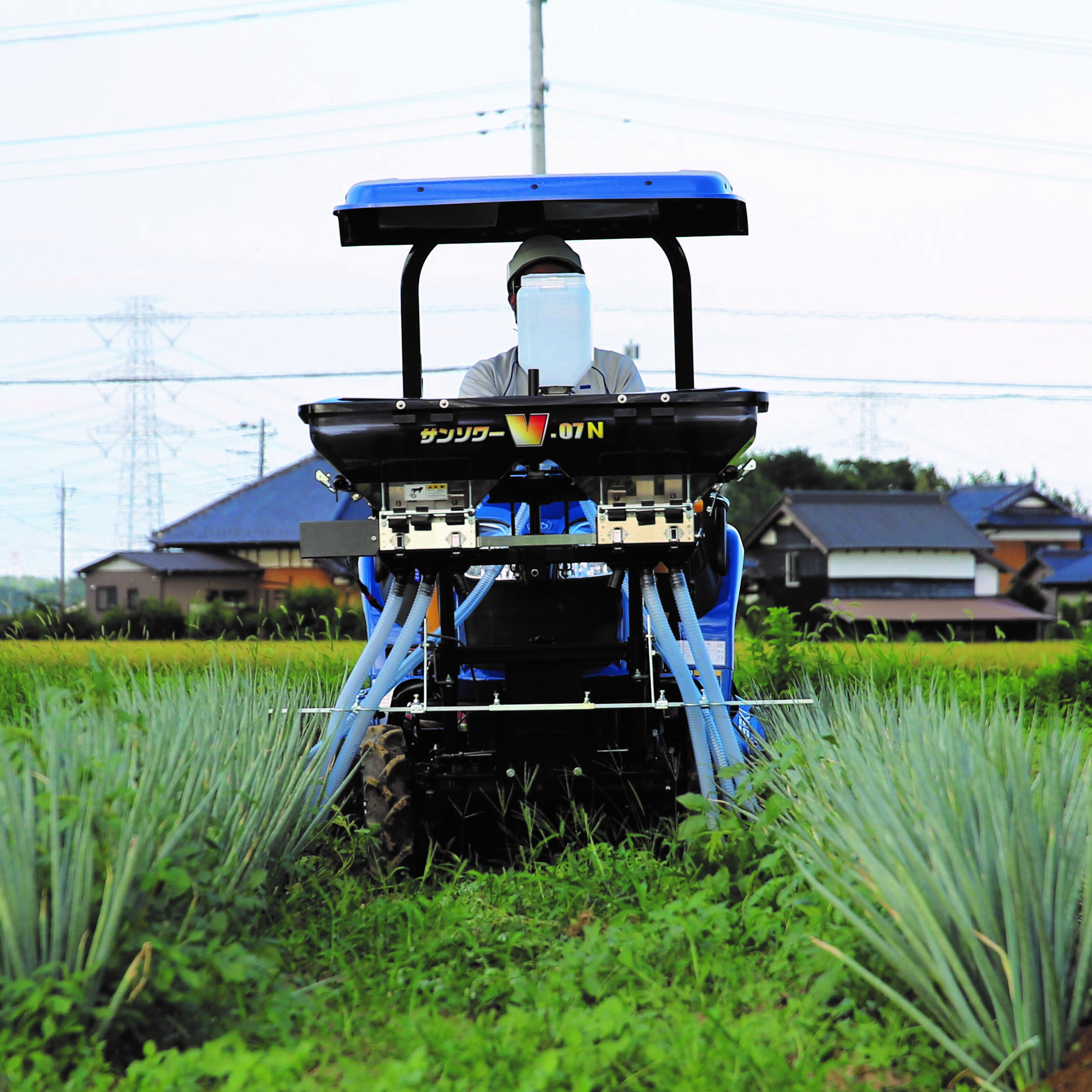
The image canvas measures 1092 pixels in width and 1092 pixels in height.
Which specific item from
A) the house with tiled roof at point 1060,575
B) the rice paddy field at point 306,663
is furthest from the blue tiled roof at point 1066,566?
the rice paddy field at point 306,663

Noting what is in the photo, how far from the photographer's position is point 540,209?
14.4 ft

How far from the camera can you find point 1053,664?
31.2 ft

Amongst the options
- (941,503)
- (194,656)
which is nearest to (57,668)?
(194,656)

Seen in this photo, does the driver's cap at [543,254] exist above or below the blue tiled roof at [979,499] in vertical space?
below

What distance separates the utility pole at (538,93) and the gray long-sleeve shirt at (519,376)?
16.8 meters

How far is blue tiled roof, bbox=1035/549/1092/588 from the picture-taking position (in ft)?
199

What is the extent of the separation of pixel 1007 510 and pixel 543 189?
6883cm

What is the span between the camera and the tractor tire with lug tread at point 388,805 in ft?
12.7

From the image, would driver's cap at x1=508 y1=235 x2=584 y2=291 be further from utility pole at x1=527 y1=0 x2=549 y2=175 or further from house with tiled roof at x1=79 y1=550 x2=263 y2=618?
house with tiled roof at x1=79 y1=550 x2=263 y2=618

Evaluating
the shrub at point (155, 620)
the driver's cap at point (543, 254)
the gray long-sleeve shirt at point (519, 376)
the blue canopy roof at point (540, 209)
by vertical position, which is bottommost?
the shrub at point (155, 620)

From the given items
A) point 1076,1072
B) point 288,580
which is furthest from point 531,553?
point 288,580

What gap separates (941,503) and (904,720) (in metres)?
52.3

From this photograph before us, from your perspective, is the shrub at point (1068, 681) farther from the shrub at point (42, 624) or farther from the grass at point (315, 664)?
the shrub at point (42, 624)

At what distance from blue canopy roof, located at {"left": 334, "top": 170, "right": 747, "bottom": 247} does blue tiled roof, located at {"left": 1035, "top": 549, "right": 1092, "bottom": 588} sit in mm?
61422
